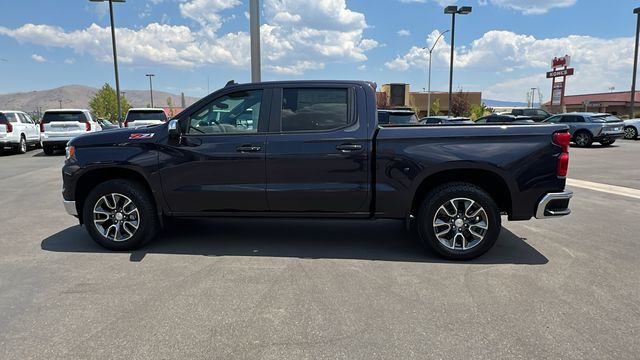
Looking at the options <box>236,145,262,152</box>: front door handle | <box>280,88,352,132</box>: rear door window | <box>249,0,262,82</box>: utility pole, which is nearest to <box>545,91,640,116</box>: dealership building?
<box>249,0,262,82</box>: utility pole

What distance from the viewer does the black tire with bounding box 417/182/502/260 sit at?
15.5 feet

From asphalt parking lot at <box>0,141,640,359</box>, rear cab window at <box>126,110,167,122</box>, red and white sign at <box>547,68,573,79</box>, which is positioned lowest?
asphalt parking lot at <box>0,141,640,359</box>

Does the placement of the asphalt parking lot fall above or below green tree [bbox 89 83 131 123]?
below

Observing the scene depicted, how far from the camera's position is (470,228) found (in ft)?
15.8

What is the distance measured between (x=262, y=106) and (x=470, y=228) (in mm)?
2583

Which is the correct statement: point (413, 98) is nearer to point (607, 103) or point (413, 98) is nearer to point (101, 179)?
point (607, 103)

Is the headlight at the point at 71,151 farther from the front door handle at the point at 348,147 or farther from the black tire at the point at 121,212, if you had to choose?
the front door handle at the point at 348,147

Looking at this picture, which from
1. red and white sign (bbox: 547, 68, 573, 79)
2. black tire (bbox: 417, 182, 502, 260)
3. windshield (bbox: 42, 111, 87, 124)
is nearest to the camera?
black tire (bbox: 417, 182, 502, 260)

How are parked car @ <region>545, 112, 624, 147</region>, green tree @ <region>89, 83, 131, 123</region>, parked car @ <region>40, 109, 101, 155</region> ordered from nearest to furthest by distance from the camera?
parked car @ <region>40, 109, 101, 155</region>, parked car @ <region>545, 112, 624, 147</region>, green tree @ <region>89, 83, 131, 123</region>

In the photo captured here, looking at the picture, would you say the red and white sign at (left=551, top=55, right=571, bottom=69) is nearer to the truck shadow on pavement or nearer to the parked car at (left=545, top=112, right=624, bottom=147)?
the parked car at (left=545, top=112, right=624, bottom=147)

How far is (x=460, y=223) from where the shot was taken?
4809 millimetres

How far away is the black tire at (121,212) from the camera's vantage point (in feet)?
16.7

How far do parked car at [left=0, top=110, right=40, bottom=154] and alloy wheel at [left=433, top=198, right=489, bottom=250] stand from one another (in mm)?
18124

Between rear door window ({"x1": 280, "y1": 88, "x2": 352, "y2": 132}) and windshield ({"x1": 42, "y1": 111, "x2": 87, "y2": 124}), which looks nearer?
rear door window ({"x1": 280, "y1": 88, "x2": 352, "y2": 132})
